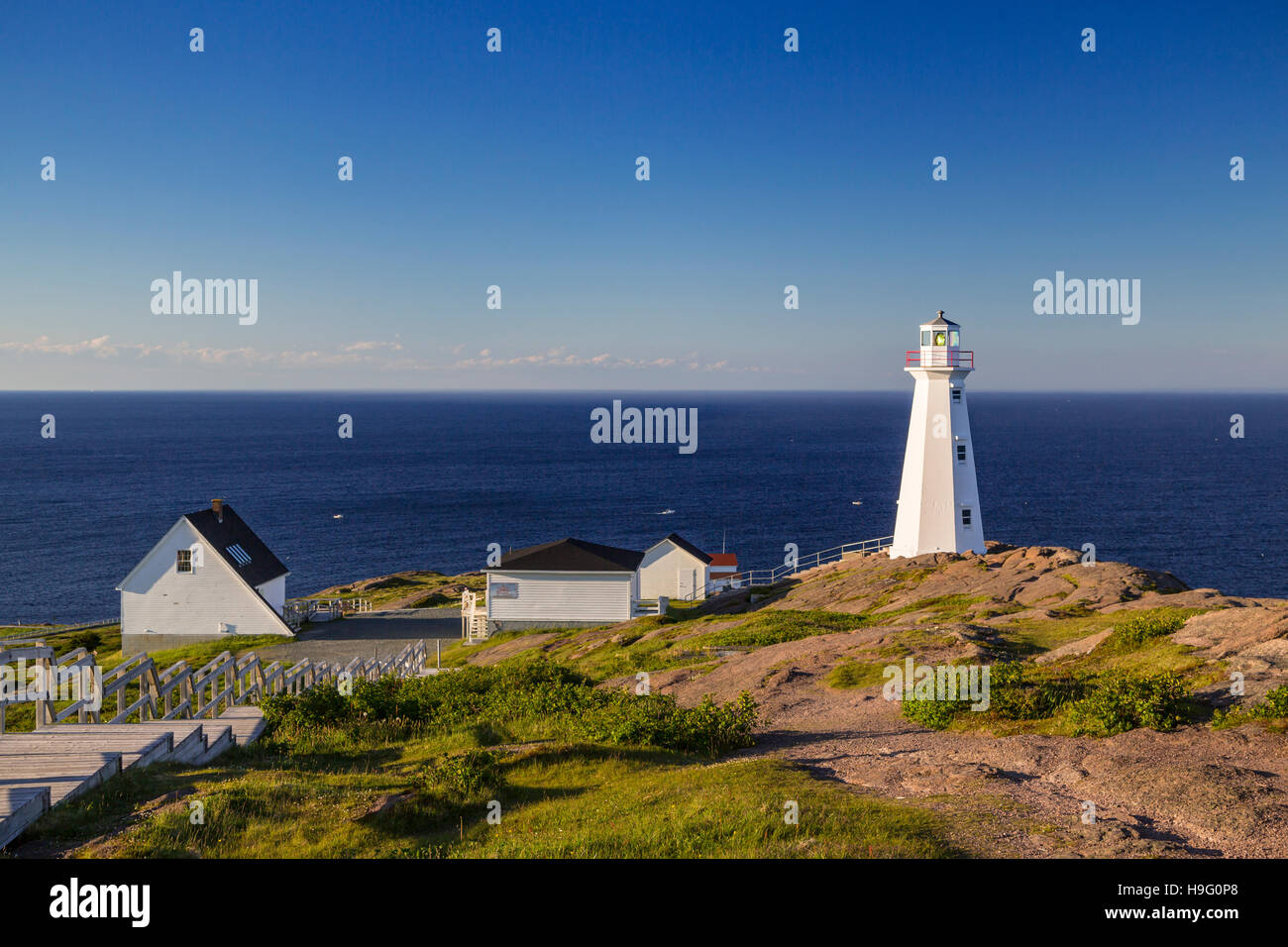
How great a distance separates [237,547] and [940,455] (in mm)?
33447

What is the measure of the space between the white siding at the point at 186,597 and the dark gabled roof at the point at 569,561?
38.4 ft

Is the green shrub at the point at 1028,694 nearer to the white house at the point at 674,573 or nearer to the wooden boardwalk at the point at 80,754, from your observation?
the wooden boardwalk at the point at 80,754

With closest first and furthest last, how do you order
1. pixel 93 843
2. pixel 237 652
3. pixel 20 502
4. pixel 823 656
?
pixel 93 843
pixel 823 656
pixel 237 652
pixel 20 502

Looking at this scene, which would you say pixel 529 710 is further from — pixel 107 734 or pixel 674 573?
pixel 674 573

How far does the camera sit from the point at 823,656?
18578 mm

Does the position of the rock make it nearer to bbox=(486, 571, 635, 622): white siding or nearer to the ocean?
bbox=(486, 571, 635, 622): white siding

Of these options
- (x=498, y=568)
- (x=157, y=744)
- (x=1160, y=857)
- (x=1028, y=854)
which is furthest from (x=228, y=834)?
(x=498, y=568)

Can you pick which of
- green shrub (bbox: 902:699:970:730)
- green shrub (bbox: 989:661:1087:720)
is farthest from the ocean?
green shrub (bbox: 902:699:970:730)

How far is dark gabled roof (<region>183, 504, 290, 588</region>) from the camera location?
3966 centimetres

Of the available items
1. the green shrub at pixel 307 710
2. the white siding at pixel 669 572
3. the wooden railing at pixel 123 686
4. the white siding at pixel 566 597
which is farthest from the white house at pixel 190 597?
the green shrub at pixel 307 710

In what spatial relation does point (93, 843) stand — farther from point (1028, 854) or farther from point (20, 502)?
point (20, 502)

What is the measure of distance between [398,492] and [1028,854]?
12237cm

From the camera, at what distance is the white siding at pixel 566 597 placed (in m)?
38.5

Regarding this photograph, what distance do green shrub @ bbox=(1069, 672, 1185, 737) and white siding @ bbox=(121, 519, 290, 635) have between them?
3626 cm
